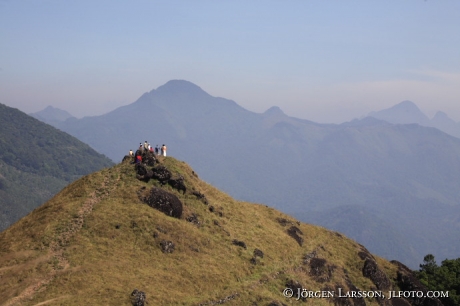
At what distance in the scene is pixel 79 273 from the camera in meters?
42.1

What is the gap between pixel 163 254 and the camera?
49.1m

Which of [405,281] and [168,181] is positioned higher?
[168,181]

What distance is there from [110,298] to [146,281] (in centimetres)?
463

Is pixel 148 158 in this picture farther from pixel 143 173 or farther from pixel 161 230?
pixel 161 230

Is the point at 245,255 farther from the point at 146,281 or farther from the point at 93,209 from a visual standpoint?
the point at 93,209

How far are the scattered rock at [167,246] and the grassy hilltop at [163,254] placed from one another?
0.35 metres

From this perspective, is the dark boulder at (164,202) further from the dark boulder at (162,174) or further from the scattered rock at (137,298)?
the scattered rock at (137,298)

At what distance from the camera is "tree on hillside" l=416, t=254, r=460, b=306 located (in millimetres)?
74125

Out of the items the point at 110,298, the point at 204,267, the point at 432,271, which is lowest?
the point at 110,298

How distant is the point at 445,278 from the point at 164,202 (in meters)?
56.2

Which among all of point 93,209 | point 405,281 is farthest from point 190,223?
point 405,281

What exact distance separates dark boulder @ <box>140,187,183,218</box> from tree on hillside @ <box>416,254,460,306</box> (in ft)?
158

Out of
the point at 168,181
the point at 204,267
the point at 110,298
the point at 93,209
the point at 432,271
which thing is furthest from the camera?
the point at 432,271

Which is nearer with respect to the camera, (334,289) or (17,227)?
(17,227)
